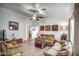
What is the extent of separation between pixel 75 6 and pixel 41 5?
535mm

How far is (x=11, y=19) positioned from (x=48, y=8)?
2.01 feet

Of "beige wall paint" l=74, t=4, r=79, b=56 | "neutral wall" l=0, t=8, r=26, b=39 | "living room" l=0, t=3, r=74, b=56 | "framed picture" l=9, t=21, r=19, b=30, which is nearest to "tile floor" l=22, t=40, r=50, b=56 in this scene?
"living room" l=0, t=3, r=74, b=56

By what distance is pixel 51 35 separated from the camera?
2232 millimetres

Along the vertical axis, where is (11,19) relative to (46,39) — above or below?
above

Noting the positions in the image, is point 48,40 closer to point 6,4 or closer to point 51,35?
point 51,35

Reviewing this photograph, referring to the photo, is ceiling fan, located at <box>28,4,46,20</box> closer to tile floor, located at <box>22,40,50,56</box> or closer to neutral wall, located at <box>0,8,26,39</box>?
neutral wall, located at <box>0,8,26,39</box>

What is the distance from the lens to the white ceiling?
220 cm

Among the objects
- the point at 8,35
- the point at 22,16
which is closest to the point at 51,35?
the point at 22,16

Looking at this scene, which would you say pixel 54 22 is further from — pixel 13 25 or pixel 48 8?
pixel 13 25

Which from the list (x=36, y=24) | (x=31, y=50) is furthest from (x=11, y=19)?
(x=31, y=50)

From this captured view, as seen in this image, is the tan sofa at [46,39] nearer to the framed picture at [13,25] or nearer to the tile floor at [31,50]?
the tile floor at [31,50]

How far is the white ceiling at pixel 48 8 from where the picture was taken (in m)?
2.20

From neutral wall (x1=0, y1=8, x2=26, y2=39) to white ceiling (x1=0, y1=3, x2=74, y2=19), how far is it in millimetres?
72

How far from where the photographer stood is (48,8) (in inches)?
87.5
